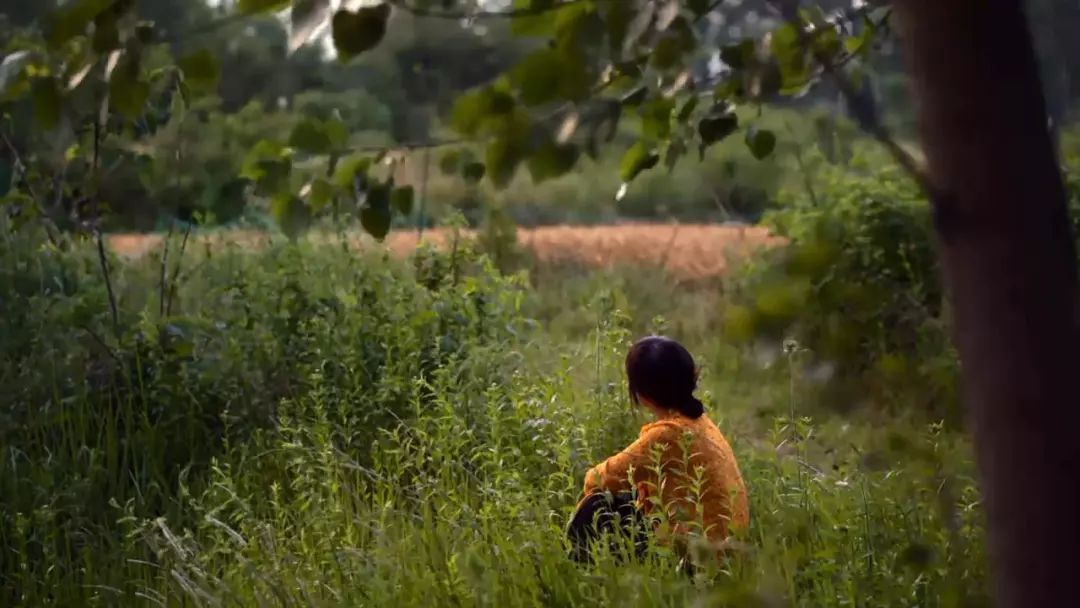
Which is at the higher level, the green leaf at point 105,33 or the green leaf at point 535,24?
the green leaf at point 535,24

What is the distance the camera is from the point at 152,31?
4.17 ft

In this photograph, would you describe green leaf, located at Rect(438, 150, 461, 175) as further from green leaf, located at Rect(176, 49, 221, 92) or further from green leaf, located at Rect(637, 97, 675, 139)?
green leaf, located at Rect(637, 97, 675, 139)

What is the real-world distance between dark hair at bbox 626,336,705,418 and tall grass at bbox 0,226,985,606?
0.93 ft

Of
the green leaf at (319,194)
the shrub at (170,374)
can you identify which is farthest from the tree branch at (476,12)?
the shrub at (170,374)

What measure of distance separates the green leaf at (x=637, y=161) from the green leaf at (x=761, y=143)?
0.20 m

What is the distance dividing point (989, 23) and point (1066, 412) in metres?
0.30

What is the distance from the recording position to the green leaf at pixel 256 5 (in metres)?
1.22

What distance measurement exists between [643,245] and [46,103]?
39.2 feet

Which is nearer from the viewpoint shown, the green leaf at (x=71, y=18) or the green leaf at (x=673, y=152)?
the green leaf at (x=71, y=18)

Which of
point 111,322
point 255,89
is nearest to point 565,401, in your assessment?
point 111,322

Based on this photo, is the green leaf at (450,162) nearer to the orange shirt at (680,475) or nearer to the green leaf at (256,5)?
the green leaf at (256,5)

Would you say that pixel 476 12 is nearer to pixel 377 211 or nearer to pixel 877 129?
pixel 377 211

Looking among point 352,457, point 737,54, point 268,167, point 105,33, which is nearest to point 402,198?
point 268,167

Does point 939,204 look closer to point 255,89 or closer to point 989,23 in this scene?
point 989,23
